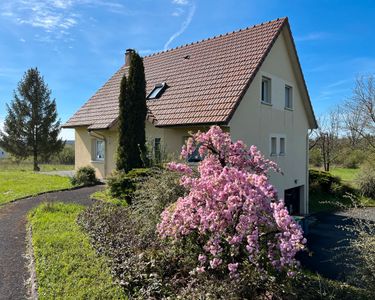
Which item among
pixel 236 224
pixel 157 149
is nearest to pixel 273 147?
pixel 157 149

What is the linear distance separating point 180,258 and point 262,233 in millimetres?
1587

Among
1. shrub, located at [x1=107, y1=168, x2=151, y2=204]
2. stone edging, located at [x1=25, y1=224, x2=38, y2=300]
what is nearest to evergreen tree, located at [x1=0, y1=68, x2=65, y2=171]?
shrub, located at [x1=107, y1=168, x2=151, y2=204]

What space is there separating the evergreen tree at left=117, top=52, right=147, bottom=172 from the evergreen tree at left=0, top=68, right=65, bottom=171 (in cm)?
2331

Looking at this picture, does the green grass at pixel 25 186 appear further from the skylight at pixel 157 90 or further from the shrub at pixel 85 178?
the skylight at pixel 157 90

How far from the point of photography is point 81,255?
6.56 meters

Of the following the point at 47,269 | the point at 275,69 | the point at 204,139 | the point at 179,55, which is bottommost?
the point at 47,269

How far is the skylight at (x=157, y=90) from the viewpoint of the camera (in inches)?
664

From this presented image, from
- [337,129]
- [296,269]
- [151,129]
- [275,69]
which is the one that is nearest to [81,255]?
[296,269]

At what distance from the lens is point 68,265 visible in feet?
20.1

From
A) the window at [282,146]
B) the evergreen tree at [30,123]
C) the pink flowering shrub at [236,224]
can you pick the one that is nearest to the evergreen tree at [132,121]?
the pink flowering shrub at [236,224]

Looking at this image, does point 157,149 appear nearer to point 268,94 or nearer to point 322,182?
point 268,94

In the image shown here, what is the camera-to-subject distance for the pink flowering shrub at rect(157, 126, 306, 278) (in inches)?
176

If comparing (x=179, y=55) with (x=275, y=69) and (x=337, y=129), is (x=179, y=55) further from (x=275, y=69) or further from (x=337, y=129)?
(x=337, y=129)

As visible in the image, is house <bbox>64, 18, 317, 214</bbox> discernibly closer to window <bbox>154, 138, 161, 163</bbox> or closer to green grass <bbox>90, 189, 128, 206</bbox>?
window <bbox>154, 138, 161, 163</bbox>
